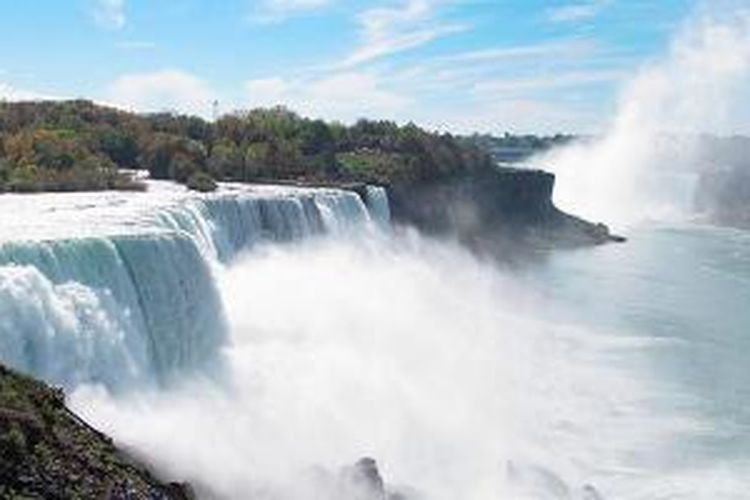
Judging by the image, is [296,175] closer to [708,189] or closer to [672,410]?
[672,410]

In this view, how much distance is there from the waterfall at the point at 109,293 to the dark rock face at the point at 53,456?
5.92 metres

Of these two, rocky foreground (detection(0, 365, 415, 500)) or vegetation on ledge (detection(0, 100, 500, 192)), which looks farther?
vegetation on ledge (detection(0, 100, 500, 192))

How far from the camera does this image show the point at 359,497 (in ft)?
67.3

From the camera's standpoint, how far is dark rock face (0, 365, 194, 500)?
12406 millimetres

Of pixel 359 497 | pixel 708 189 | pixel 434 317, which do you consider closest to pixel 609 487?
pixel 359 497

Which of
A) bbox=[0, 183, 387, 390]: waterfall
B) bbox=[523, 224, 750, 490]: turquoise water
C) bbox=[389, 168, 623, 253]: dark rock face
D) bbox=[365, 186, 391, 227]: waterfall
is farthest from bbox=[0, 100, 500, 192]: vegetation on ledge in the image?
bbox=[0, 183, 387, 390]: waterfall

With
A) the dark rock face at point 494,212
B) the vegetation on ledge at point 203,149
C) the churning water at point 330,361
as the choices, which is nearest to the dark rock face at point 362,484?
the churning water at point 330,361

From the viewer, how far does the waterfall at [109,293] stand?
20.7 m

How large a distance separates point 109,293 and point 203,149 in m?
33.1

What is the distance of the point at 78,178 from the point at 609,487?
896 inches

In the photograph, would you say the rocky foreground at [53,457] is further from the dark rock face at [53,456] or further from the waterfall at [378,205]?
the waterfall at [378,205]

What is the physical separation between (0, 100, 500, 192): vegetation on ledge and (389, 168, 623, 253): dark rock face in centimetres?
91

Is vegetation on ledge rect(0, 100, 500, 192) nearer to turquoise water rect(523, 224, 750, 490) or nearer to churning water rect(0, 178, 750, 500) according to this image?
churning water rect(0, 178, 750, 500)

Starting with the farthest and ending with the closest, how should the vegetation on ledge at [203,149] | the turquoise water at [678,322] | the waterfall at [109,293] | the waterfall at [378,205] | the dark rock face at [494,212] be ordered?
1. the dark rock face at [494,212]
2. the waterfall at [378,205]
3. the vegetation on ledge at [203,149]
4. the turquoise water at [678,322]
5. the waterfall at [109,293]
